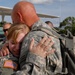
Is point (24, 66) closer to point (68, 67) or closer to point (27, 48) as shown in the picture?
point (27, 48)

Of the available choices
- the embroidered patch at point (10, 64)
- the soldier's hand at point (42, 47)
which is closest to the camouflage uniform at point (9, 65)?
the embroidered patch at point (10, 64)

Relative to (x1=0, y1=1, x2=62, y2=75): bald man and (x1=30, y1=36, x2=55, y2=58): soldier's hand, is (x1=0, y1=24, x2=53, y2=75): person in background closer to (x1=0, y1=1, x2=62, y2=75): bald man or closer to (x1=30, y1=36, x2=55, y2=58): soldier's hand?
(x1=0, y1=1, x2=62, y2=75): bald man

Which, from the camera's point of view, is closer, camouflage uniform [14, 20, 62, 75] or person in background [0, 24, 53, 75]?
camouflage uniform [14, 20, 62, 75]

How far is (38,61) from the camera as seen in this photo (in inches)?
79.9

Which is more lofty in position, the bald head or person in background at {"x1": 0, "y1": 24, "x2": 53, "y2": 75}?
the bald head

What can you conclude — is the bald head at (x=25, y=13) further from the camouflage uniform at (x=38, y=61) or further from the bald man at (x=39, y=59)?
the camouflage uniform at (x=38, y=61)

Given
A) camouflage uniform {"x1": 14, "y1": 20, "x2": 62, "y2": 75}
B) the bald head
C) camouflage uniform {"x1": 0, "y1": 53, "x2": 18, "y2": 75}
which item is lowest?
camouflage uniform {"x1": 0, "y1": 53, "x2": 18, "y2": 75}

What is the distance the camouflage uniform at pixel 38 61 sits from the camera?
6.64 ft

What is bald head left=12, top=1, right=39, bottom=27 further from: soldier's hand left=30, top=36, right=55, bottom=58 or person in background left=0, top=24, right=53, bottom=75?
soldier's hand left=30, top=36, right=55, bottom=58

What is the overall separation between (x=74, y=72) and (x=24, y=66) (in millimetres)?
376

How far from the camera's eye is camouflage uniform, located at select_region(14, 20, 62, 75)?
79.7 inches

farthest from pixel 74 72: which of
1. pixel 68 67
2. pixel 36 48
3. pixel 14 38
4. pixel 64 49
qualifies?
pixel 14 38

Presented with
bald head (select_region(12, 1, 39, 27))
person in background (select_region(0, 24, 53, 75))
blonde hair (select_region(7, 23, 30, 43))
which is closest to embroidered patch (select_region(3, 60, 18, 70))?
person in background (select_region(0, 24, 53, 75))

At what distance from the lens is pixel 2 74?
7.16 ft
